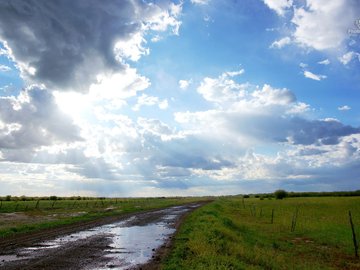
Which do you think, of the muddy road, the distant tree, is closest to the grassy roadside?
the muddy road

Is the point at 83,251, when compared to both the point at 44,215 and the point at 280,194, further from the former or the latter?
the point at 280,194

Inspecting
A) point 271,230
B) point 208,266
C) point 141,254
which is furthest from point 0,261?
point 271,230

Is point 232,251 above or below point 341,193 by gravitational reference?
below

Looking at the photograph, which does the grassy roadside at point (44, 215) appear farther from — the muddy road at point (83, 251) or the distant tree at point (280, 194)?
the distant tree at point (280, 194)

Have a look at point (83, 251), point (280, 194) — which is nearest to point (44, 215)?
point (83, 251)

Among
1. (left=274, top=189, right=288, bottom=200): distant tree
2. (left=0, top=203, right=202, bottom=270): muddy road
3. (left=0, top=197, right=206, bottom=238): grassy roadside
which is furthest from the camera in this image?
(left=274, top=189, right=288, bottom=200): distant tree

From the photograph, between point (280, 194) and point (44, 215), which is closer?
point (44, 215)

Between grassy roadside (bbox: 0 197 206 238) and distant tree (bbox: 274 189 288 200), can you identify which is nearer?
grassy roadside (bbox: 0 197 206 238)

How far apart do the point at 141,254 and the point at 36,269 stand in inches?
232

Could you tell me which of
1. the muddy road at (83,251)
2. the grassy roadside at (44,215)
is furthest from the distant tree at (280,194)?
the muddy road at (83,251)

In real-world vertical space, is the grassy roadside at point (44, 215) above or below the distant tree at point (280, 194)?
below

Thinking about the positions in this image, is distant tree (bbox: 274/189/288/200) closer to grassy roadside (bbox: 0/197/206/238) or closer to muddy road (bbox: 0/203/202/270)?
grassy roadside (bbox: 0/197/206/238)

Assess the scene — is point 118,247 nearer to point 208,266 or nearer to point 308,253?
point 208,266

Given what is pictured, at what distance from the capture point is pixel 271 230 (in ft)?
120
